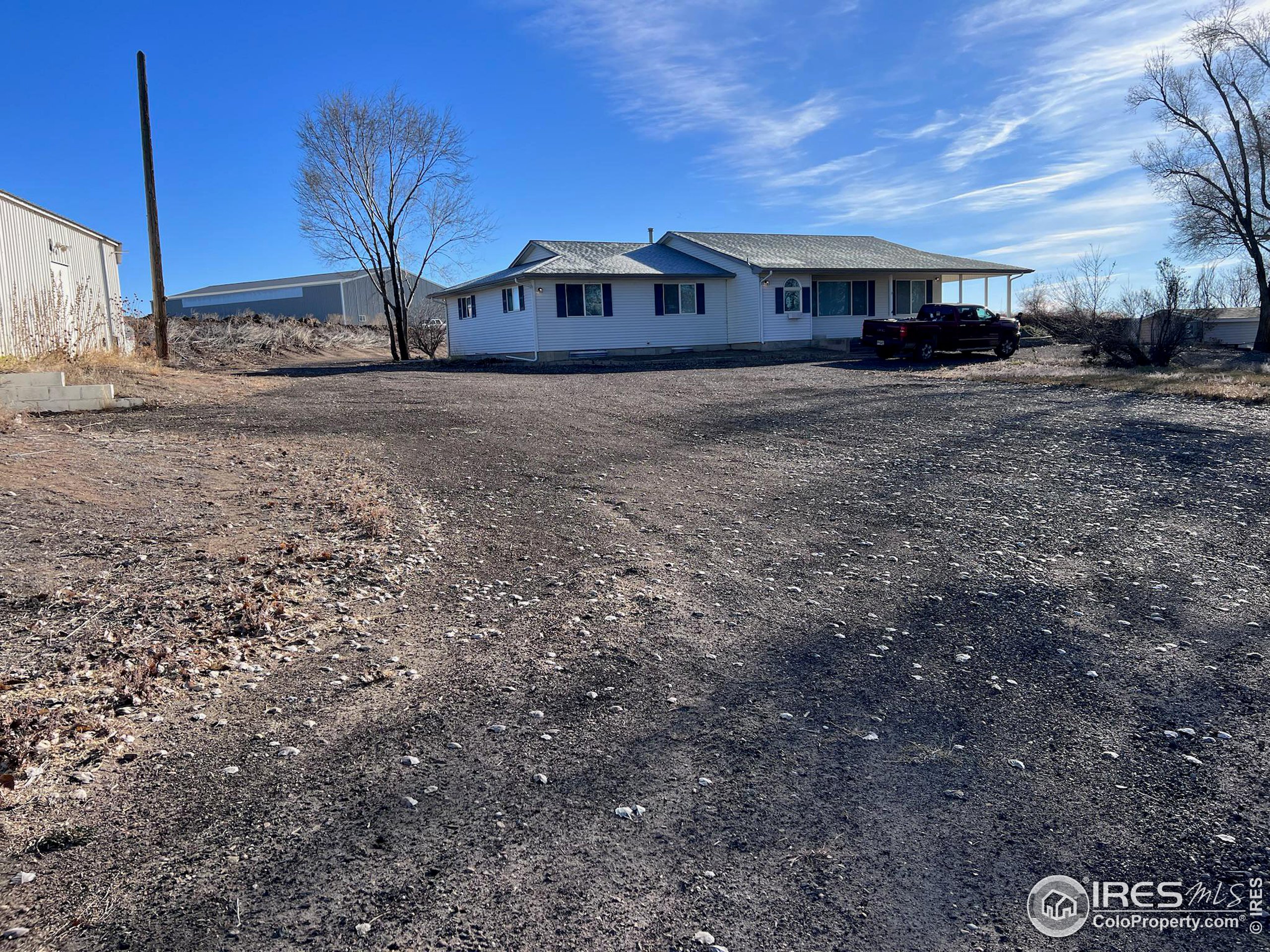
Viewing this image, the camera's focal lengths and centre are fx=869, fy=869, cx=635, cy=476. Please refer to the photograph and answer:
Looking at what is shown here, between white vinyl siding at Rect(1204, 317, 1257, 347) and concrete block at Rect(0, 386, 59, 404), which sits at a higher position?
white vinyl siding at Rect(1204, 317, 1257, 347)

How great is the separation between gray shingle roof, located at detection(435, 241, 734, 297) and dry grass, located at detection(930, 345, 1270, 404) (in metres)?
10.3

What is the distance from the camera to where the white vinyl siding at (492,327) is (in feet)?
90.4

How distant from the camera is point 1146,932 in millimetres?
2531

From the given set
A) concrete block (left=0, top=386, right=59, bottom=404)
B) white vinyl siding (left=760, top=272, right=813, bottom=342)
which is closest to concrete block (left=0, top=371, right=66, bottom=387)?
concrete block (left=0, top=386, right=59, bottom=404)

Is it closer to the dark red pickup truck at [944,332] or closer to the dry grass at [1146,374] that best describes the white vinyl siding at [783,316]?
the dark red pickup truck at [944,332]

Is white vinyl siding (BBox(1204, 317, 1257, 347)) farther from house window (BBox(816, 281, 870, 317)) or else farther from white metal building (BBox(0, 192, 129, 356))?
white metal building (BBox(0, 192, 129, 356))

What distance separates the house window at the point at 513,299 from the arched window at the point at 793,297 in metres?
9.42

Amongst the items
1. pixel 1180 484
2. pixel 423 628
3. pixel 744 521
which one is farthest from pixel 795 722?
pixel 1180 484

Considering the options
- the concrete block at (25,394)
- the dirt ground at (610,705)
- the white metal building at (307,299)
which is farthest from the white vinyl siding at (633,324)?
the white metal building at (307,299)

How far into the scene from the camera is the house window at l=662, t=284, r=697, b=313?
29.8 metres

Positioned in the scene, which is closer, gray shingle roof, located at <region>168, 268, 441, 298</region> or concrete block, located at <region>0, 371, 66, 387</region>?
concrete block, located at <region>0, 371, 66, 387</region>

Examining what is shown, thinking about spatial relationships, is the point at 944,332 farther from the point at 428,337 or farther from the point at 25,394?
the point at 25,394

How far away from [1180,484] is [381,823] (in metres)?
8.35

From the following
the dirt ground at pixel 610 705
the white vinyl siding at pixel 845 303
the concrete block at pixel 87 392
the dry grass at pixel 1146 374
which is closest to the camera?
the dirt ground at pixel 610 705
